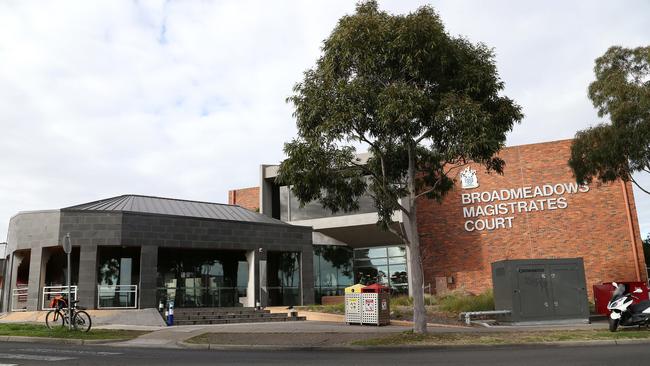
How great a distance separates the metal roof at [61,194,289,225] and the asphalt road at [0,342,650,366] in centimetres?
1246

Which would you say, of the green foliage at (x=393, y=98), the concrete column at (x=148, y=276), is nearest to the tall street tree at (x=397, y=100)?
the green foliage at (x=393, y=98)

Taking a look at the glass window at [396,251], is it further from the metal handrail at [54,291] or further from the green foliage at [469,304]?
the metal handrail at [54,291]

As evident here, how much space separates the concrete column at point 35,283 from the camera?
73.4ft

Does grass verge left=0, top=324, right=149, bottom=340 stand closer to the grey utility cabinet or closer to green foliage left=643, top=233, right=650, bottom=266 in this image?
the grey utility cabinet

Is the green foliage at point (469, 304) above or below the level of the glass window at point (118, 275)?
below

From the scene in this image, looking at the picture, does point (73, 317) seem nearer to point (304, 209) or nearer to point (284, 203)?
point (304, 209)

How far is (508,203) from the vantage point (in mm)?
31703

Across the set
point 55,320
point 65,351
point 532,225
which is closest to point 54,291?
point 55,320

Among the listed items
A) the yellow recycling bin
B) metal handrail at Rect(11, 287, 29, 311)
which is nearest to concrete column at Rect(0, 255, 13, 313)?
metal handrail at Rect(11, 287, 29, 311)

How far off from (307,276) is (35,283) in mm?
12575

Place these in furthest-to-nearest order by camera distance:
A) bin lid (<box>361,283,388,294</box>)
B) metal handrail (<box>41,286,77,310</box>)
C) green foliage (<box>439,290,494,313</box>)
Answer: metal handrail (<box>41,286,77,310</box>) < green foliage (<box>439,290,494,313</box>) < bin lid (<box>361,283,388,294</box>)

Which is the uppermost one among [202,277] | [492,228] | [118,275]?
[492,228]

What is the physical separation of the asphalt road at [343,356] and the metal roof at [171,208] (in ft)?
40.9

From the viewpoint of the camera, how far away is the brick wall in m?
43.2
